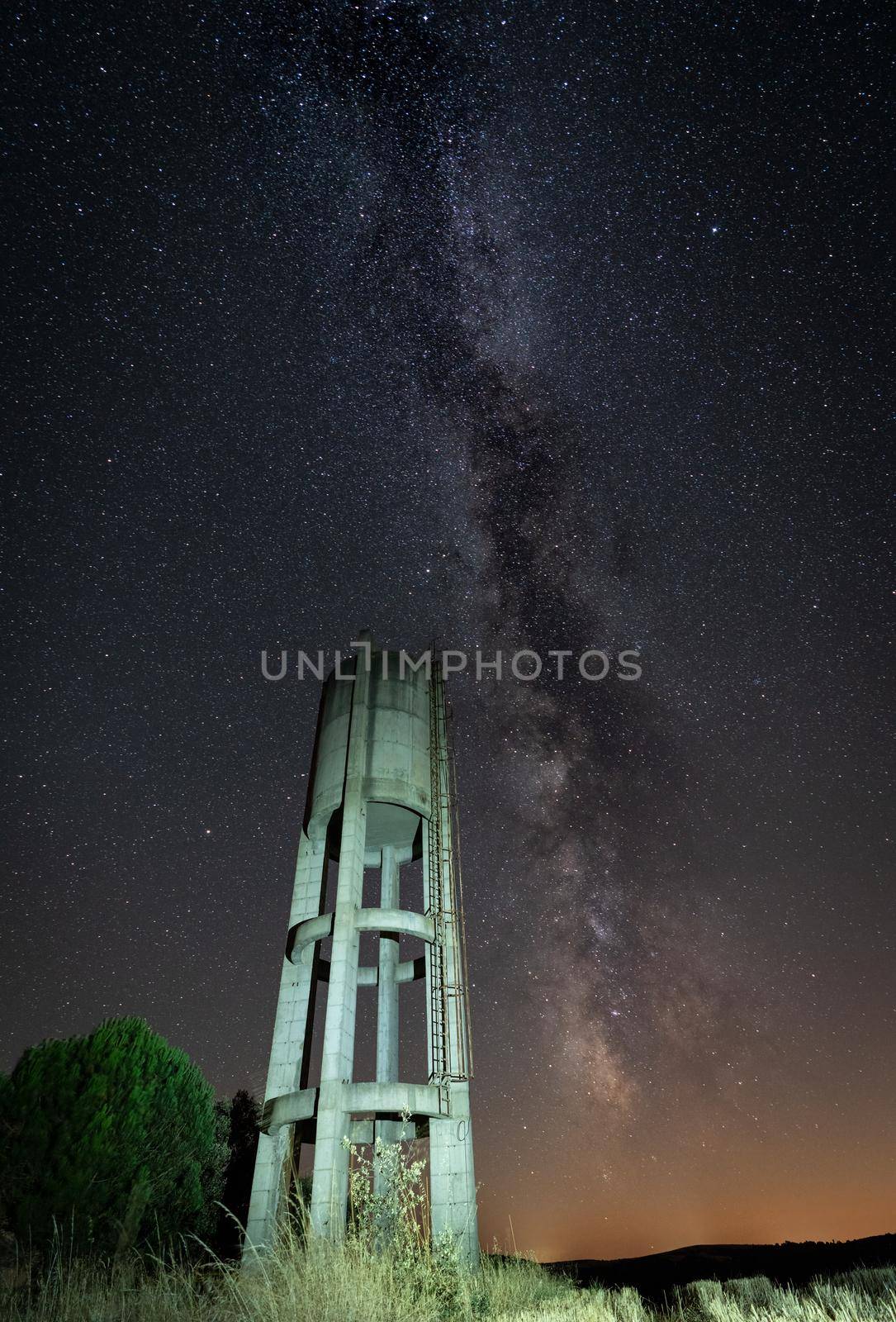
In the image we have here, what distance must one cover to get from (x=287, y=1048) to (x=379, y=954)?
11.2ft

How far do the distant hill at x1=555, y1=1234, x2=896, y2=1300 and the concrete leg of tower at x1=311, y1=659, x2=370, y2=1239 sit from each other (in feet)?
30.8

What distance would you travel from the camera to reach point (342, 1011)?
18.7 m

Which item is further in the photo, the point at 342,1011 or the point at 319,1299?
the point at 342,1011

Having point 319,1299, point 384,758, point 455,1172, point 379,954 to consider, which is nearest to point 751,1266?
point 455,1172

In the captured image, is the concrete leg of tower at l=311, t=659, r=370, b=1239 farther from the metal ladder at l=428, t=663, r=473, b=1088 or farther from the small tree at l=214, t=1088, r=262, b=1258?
the small tree at l=214, t=1088, r=262, b=1258

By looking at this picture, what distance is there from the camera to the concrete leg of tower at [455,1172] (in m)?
17.9

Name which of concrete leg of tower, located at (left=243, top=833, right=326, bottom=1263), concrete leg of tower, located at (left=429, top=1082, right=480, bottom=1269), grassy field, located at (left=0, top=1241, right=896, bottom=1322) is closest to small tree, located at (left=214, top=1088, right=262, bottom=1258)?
concrete leg of tower, located at (left=243, top=833, right=326, bottom=1263)

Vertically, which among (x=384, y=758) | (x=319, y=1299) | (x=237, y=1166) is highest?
(x=384, y=758)

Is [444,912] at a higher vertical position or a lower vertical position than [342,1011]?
higher

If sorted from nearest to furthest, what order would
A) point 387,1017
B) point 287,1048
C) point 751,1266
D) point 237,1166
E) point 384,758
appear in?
point 287,1048, point 387,1017, point 384,758, point 751,1266, point 237,1166

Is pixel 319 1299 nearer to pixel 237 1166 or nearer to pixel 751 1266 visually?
pixel 751 1266

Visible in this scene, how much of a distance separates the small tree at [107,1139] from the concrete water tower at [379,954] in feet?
9.64

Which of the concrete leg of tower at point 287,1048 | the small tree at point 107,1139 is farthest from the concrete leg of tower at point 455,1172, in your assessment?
the small tree at point 107,1139

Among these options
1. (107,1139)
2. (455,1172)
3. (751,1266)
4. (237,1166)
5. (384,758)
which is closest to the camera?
(455,1172)
